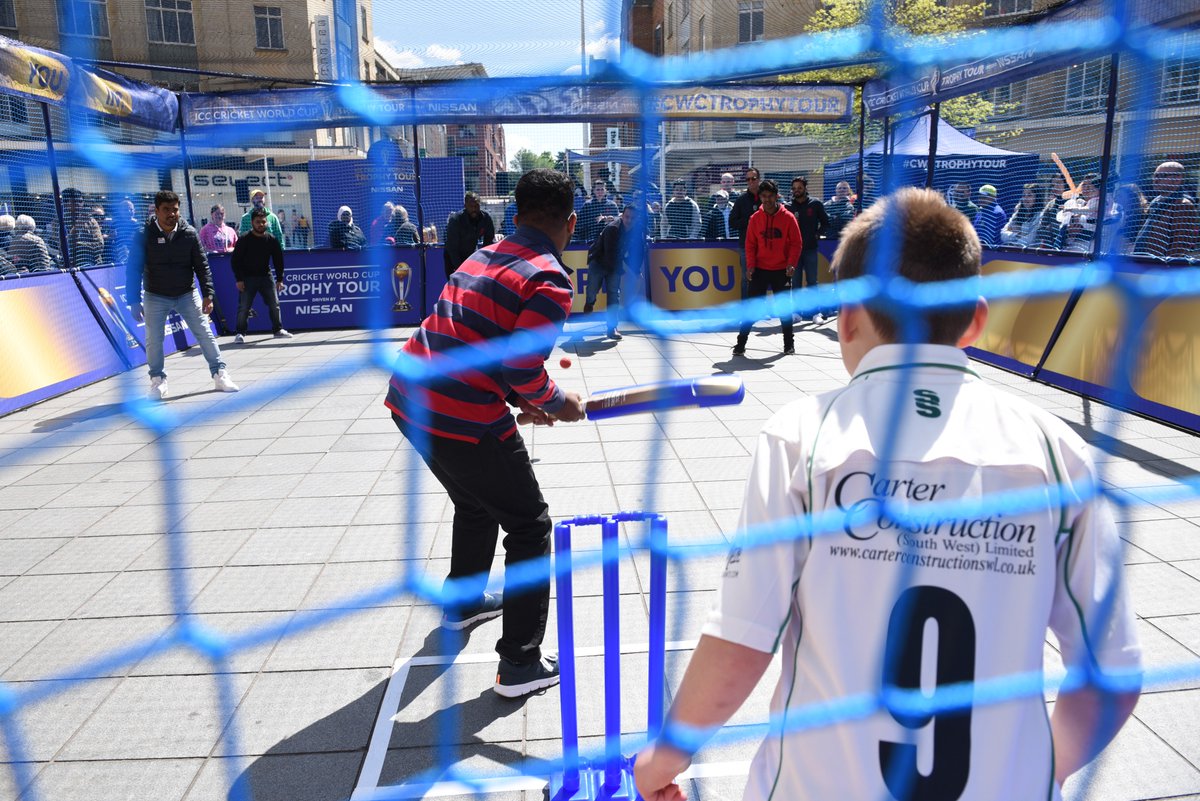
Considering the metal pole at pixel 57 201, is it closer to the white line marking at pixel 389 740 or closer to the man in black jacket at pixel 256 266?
the man in black jacket at pixel 256 266

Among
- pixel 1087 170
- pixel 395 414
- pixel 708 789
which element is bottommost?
pixel 708 789

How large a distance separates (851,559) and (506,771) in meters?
1.56

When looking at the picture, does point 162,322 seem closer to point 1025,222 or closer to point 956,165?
point 1025,222

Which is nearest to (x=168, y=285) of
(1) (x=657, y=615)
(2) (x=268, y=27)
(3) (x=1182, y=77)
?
(2) (x=268, y=27)

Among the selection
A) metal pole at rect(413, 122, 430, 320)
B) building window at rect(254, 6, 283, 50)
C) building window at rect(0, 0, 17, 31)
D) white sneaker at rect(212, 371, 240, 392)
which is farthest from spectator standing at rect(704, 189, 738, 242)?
building window at rect(0, 0, 17, 31)

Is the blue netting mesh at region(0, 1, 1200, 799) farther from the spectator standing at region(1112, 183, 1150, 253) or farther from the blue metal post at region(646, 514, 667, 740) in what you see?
the blue metal post at region(646, 514, 667, 740)

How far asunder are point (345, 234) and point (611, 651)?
395 inches

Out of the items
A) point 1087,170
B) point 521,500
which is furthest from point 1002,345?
point 521,500

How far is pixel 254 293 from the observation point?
9.67 meters

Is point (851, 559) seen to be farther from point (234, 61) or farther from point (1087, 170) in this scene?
point (1087, 170)

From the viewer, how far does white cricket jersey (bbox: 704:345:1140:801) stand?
98 centimetres

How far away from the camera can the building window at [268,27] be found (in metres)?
2.80

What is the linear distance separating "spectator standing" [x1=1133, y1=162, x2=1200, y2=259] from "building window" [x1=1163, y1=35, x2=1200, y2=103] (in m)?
0.66

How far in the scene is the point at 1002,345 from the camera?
291 inches
